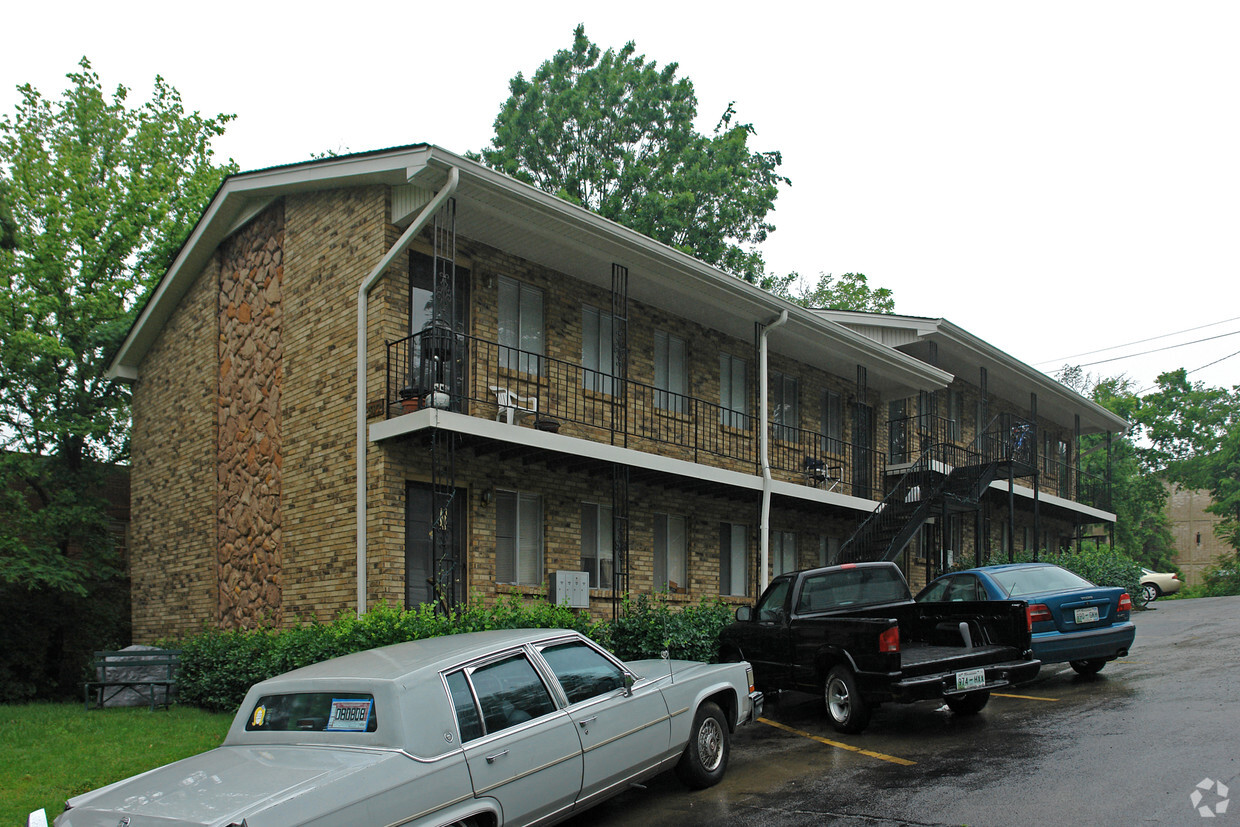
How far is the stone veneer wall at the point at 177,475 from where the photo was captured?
1588 cm

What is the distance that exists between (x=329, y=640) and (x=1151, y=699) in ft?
27.6

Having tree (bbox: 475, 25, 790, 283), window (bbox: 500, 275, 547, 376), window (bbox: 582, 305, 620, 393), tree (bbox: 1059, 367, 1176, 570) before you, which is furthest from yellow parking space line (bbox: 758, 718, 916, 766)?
tree (bbox: 1059, 367, 1176, 570)

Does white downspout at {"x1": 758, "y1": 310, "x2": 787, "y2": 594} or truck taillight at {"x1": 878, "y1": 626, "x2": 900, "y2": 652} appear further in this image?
white downspout at {"x1": 758, "y1": 310, "x2": 787, "y2": 594}

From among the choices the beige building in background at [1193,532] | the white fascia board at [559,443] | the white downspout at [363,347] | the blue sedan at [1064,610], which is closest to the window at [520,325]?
the white fascia board at [559,443]

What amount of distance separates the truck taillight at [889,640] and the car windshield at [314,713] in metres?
4.99

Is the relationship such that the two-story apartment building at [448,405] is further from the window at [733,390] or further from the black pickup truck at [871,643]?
the black pickup truck at [871,643]

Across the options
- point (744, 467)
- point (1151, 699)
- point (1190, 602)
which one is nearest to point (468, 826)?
point (1151, 699)

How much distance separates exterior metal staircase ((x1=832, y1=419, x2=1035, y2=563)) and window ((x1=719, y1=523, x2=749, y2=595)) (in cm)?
174

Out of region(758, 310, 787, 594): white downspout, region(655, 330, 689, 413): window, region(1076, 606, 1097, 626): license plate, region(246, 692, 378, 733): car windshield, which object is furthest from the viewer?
region(655, 330, 689, 413): window

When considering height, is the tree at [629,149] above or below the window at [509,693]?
above

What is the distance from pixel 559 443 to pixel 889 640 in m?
5.25

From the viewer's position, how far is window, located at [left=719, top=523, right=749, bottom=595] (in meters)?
17.5

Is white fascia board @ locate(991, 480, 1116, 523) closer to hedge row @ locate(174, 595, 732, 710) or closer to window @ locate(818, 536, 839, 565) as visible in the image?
window @ locate(818, 536, 839, 565)

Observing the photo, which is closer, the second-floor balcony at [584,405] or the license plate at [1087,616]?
the license plate at [1087,616]
